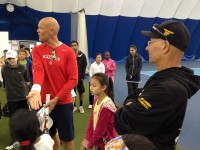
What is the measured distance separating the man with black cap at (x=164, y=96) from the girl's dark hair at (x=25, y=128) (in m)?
0.76

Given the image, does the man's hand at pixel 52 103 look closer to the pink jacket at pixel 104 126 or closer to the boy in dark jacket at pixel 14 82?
the pink jacket at pixel 104 126

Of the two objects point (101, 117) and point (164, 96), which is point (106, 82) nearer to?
point (101, 117)

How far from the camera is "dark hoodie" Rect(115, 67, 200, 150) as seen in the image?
1.42 metres

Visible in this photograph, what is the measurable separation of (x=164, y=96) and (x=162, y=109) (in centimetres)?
8

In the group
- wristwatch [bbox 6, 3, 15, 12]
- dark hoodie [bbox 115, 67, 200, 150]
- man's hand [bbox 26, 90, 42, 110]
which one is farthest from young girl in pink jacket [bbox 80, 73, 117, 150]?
wristwatch [bbox 6, 3, 15, 12]

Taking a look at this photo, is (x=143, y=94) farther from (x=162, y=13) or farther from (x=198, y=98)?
(x=162, y=13)

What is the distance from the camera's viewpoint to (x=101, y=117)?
2.78m

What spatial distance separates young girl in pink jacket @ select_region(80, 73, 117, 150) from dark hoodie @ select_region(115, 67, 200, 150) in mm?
1233

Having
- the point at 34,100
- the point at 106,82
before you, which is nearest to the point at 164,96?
the point at 34,100

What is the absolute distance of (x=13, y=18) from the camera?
13.5 m

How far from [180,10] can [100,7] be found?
531 centimetres

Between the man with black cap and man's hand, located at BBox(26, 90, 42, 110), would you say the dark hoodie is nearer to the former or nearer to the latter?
the man with black cap

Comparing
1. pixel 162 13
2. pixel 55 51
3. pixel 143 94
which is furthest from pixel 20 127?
pixel 162 13

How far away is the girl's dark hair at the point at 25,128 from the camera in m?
1.93
